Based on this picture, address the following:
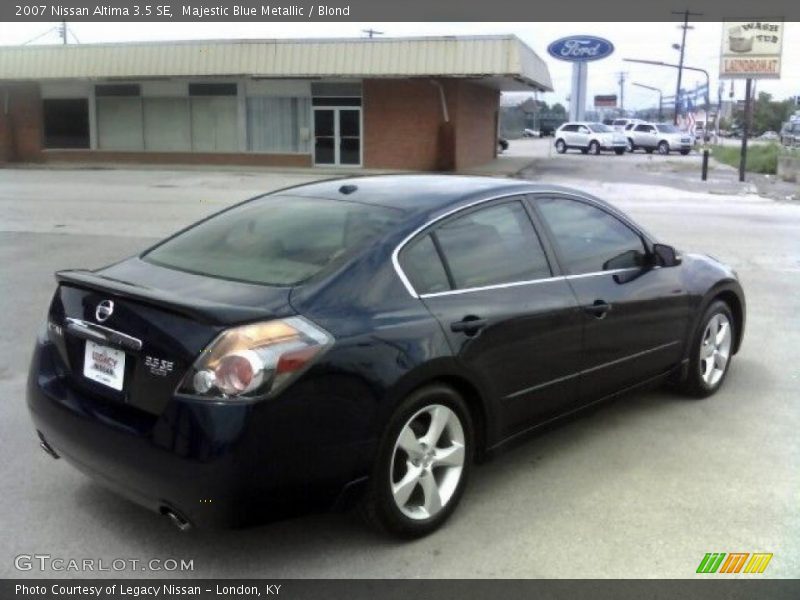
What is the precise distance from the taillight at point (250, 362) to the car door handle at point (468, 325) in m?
0.71

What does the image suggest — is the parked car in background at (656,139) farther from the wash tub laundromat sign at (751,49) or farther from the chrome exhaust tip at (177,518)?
the chrome exhaust tip at (177,518)

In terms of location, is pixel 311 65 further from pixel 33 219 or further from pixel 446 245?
pixel 446 245

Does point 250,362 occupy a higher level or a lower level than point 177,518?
Result: higher

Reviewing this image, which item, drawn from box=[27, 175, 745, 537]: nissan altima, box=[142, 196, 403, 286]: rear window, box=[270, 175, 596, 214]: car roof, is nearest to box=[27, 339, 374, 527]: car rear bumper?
box=[27, 175, 745, 537]: nissan altima

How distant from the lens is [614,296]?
4.39 metres

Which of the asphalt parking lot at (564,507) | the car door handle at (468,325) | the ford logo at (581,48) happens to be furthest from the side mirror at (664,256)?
the ford logo at (581,48)

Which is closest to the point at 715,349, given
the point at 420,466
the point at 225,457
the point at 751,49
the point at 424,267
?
the point at 424,267

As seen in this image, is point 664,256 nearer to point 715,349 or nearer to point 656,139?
point 715,349

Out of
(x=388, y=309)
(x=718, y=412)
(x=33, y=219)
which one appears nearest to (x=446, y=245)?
(x=388, y=309)

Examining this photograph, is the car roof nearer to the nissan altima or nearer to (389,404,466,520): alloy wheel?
the nissan altima

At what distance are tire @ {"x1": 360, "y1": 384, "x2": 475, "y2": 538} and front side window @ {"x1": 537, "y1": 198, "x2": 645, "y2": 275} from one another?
1210mm

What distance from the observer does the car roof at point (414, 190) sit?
3891 millimetres

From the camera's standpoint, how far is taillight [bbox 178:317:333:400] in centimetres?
293

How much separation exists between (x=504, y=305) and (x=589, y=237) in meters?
1.01
